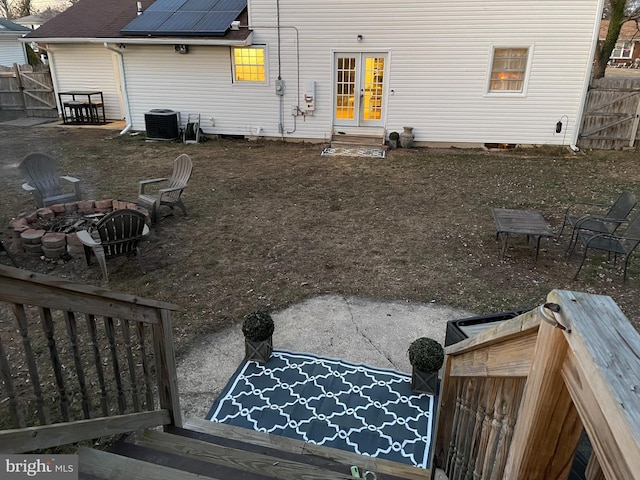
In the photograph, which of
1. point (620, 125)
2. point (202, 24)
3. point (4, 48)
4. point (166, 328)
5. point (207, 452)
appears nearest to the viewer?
point (207, 452)

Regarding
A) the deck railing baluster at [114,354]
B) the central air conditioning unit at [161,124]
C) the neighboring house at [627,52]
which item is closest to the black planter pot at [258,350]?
the deck railing baluster at [114,354]

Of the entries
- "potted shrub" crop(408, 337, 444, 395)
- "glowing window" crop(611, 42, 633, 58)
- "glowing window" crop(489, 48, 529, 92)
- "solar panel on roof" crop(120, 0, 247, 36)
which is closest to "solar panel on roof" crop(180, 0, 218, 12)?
"solar panel on roof" crop(120, 0, 247, 36)

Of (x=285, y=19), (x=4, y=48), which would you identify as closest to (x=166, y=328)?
(x=285, y=19)

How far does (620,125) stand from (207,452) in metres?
12.8

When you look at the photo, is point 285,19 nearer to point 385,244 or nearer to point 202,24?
point 202,24

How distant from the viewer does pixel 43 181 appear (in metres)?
6.76

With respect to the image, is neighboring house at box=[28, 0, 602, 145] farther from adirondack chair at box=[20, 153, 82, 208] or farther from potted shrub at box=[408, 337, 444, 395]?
potted shrub at box=[408, 337, 444, 395]

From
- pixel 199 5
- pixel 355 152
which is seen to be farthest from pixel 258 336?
pixel 199 5

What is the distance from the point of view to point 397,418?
336 cm

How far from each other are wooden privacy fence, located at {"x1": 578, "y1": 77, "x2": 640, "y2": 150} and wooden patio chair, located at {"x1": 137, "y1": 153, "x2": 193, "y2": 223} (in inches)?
391

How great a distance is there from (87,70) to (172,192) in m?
10.3

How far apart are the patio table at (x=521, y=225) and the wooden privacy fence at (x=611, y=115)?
7.20 m

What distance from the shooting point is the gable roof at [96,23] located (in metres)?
12.4

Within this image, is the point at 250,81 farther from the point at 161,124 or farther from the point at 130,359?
the point at 130,359
